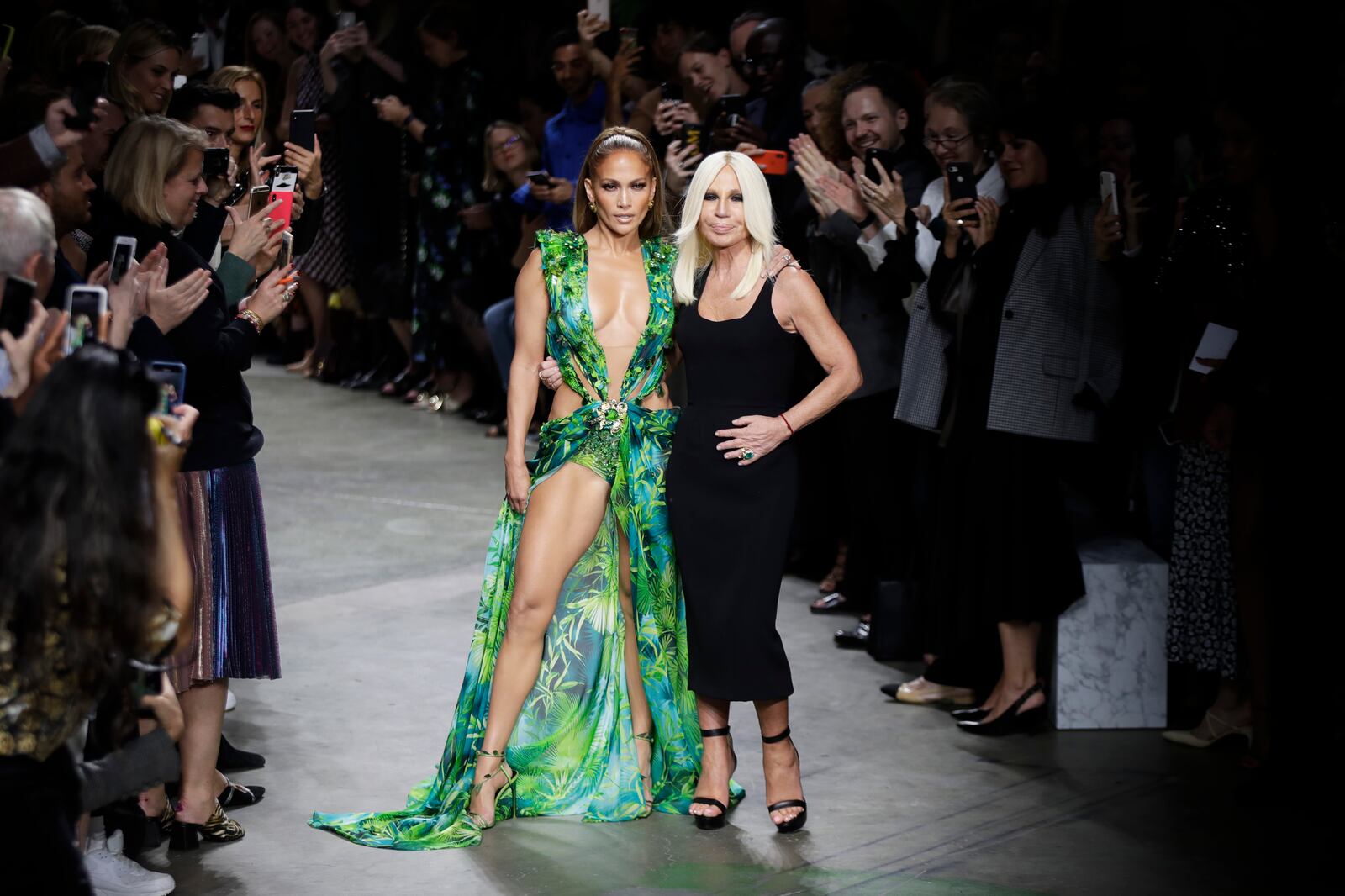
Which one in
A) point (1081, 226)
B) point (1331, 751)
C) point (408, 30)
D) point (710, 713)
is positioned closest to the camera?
point (710, 713)

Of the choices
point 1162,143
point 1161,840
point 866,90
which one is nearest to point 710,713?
point 1161,840

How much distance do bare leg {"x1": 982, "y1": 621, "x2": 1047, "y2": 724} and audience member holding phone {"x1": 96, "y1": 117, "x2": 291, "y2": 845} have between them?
2.20m

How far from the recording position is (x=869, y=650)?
19.7 feet

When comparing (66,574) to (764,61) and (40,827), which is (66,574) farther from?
(764,61)

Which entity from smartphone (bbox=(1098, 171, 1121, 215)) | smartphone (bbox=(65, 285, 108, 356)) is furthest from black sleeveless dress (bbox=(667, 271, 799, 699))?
smartphone (bbox=(65, 285, 108, 356))

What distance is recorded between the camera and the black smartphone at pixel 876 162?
18.7ft

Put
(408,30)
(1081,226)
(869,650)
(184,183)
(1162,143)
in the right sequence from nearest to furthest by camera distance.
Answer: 1. (184,183)
2. (1081,226)
3. (869,650)
4. (1162,143)
5. (408,30)

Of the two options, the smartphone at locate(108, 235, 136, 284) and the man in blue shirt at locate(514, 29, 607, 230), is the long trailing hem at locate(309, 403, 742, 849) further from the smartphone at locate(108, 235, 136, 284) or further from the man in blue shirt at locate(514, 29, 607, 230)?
the man in blue shirt at locate(514, 29, 607, 230)

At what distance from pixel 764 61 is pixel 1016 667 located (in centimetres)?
288

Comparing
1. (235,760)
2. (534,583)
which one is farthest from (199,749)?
(534,583)

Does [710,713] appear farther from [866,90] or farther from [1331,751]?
[866,90]

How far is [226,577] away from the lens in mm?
4277

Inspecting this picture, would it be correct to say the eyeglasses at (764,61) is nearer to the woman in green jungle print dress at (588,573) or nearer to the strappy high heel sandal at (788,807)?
the woman in green jungle print dress at (588,573)

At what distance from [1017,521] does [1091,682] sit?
21.5 inches
